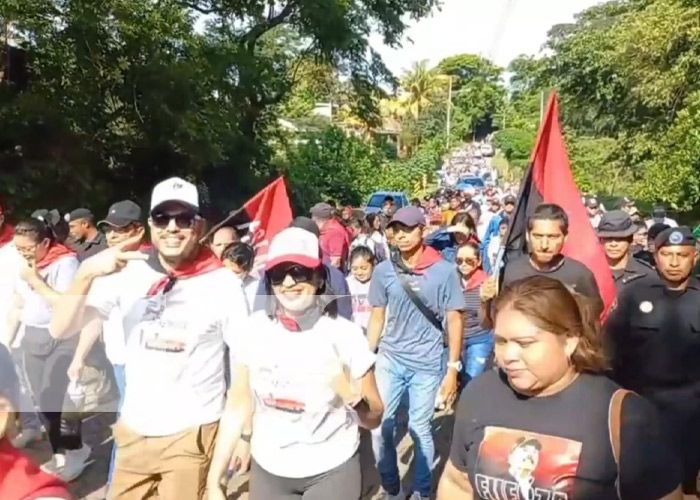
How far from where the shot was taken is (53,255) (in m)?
6.11

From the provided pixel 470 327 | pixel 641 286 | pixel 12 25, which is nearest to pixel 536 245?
pixel 641 286

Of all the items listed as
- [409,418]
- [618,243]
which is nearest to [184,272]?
[409,418]

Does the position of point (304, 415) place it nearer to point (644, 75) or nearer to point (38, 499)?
point (38, 499)

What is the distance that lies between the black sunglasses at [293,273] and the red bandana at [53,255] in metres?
2.93

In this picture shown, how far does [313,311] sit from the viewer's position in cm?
351

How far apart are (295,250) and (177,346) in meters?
0.59

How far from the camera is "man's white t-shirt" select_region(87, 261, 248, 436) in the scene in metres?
3.65

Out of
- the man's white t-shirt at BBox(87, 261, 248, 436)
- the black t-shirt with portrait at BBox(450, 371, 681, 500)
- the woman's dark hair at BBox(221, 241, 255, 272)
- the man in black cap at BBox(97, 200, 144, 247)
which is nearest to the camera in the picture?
the black t-shirt with portrait at BBox(450, 371, 681, 500)

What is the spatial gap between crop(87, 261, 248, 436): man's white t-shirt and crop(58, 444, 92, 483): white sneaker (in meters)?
2.71


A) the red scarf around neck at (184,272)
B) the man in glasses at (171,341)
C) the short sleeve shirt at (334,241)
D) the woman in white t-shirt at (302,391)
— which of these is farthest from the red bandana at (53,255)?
the short sleeve shirt at (334,241)

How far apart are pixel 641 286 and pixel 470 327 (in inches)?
95.8

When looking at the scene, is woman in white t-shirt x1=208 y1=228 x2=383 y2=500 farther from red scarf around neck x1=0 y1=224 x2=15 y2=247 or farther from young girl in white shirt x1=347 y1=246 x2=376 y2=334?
young girl in white shirt x1=347 y1=246 x2=376 y2=334

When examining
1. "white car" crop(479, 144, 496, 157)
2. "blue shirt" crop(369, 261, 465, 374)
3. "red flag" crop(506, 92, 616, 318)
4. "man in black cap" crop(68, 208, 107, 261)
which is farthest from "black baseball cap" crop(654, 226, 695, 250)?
"white car" crop(479, 144, 496, 157)

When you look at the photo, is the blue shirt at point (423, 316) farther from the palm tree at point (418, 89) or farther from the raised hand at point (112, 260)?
the palm tree at point (418, 89)
